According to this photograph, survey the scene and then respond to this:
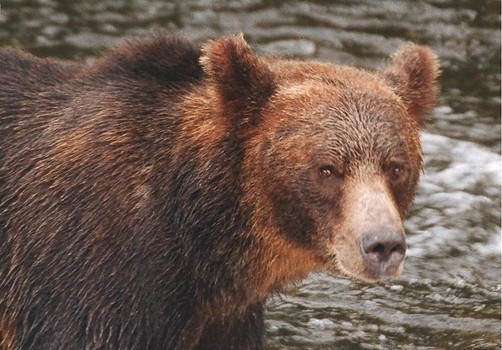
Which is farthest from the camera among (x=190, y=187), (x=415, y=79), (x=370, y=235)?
(x=415, y=79)

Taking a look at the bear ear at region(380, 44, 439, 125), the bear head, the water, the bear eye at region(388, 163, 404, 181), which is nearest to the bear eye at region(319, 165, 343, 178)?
the bear head

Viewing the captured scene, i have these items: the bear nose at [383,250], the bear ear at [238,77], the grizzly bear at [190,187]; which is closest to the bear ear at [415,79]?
the grizzly bear at [190,187]

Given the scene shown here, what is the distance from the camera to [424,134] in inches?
507

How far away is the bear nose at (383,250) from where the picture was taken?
6.67 m

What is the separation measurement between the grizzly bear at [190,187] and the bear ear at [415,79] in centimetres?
1

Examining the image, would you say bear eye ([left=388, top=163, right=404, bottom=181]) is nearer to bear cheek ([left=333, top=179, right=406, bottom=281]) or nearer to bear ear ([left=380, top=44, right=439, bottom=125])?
bear cheek ([left=333, top=179, right=406, bottom=281])

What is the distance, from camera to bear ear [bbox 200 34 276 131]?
7277 mm

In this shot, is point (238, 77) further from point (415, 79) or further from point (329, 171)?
point (415, 79)

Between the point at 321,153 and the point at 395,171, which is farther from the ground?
the point at 321,153

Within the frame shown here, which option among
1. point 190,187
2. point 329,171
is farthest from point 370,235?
point 190,187

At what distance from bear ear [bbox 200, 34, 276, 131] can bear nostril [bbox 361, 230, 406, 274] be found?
1.06 meters

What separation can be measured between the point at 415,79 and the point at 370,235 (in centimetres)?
145

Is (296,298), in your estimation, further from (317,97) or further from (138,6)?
(138,6)

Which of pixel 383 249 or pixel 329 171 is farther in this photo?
pixel 329 171
